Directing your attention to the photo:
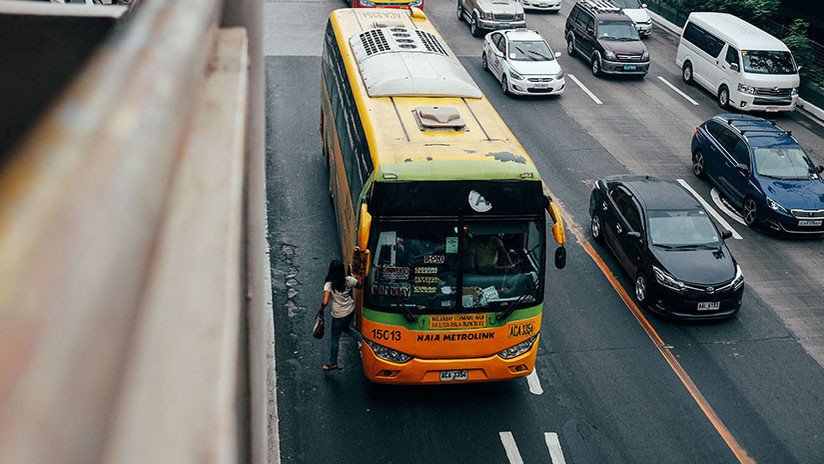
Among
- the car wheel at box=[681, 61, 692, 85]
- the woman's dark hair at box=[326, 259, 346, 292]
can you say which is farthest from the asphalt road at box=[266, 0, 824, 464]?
the car wheel at box=[681, 61, 692, 85]

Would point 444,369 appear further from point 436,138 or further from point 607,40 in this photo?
point 607,40

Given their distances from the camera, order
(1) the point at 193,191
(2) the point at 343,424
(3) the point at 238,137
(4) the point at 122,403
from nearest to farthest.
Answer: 1. (4) the point at 122,403
2. (1) the point at 193,191
3. (3) the point at 238,137
4. (2) the point at 343,424

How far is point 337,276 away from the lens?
11.4 metres

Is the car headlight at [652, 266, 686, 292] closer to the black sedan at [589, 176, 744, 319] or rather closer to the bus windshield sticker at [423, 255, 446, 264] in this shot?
the black sedan at [589, 176, 744, 319]

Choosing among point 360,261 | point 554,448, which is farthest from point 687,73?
point 360,261

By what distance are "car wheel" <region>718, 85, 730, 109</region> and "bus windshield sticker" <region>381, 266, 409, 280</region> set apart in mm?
19128

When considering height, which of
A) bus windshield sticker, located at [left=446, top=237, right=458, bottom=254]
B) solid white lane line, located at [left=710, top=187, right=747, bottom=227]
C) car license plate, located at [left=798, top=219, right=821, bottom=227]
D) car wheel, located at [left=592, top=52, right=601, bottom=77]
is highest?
bus windshield sticker, located at [left=446, top=237, right=458, bottom=254]

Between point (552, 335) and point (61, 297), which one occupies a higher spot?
point (61, 297)

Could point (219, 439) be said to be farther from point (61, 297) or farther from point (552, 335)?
point (552, 335)

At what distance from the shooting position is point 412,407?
11984mm

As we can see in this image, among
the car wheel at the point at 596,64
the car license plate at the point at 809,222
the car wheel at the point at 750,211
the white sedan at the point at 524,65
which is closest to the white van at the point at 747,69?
the car wheel at the point at 596,64

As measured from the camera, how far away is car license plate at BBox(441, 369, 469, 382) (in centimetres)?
1148

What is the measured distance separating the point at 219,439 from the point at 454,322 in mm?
10650

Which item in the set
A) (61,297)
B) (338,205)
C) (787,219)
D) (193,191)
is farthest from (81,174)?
(787,219)
